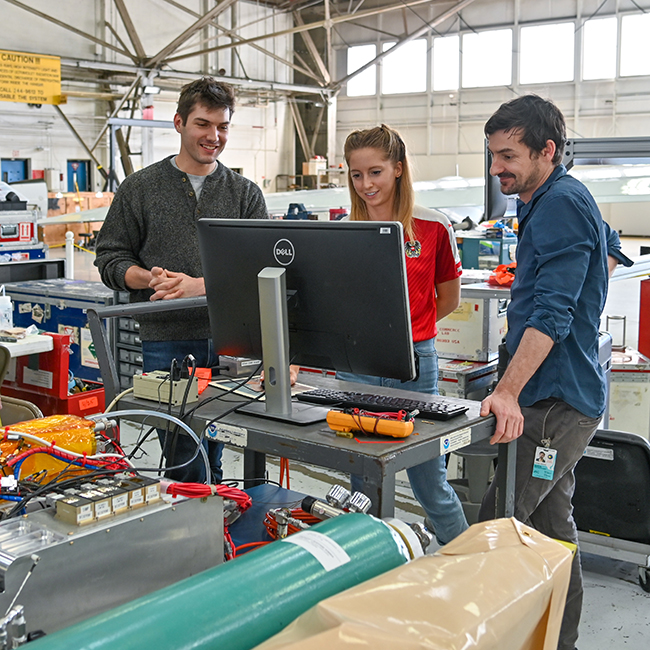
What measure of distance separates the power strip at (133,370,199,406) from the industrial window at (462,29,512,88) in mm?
14830

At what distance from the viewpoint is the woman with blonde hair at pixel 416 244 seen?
216 centimetres

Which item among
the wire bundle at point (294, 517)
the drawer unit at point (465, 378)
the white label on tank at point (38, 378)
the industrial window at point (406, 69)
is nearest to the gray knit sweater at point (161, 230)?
the wire bundle at point (294, 517)

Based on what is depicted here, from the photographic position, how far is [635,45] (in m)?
14.0

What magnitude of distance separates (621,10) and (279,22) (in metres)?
7.02

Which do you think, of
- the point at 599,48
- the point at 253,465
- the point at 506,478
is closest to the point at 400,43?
the point at 599,48

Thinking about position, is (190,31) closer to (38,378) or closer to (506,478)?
(38,378)

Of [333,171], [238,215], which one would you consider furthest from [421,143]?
[238,215]

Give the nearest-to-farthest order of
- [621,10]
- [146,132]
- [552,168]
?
[552,168], [146,132], [621,10]

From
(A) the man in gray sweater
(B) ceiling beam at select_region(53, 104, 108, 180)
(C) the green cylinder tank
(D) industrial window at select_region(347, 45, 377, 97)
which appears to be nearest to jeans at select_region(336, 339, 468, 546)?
(A) the man in gray sweater

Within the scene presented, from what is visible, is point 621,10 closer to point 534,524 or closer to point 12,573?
point 534,524

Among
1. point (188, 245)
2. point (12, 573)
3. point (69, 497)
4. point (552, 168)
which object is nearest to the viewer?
point (12, 573)

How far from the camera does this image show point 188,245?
218 cm

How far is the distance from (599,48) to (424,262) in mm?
13923

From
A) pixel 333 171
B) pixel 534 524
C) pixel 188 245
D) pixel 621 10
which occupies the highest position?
pixel 621 10
